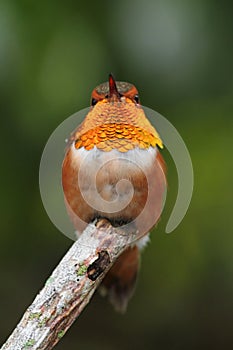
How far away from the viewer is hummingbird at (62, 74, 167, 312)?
1324 mm

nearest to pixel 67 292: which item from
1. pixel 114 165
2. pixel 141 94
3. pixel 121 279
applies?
pixel 114 165

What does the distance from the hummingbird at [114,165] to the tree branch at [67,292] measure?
2.5 inches

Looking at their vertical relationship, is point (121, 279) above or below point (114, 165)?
below

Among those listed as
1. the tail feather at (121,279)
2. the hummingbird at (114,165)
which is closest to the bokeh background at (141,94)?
the tail feather at (121,279)

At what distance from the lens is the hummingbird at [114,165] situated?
132 centimetres

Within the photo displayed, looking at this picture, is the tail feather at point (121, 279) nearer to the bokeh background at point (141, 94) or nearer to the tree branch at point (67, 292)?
the bokeh background at point (141, 94)

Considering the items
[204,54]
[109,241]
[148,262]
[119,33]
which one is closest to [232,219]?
[148,262]

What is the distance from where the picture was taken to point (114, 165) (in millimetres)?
1316

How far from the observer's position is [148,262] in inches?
96.8

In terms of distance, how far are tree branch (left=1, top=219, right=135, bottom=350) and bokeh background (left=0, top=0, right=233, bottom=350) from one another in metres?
0.82

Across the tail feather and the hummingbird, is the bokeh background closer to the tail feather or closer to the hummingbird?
the tail feather

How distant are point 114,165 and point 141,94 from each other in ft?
3.33

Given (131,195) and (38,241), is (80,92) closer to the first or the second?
(38,241)

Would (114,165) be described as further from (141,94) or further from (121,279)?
(141,94)
